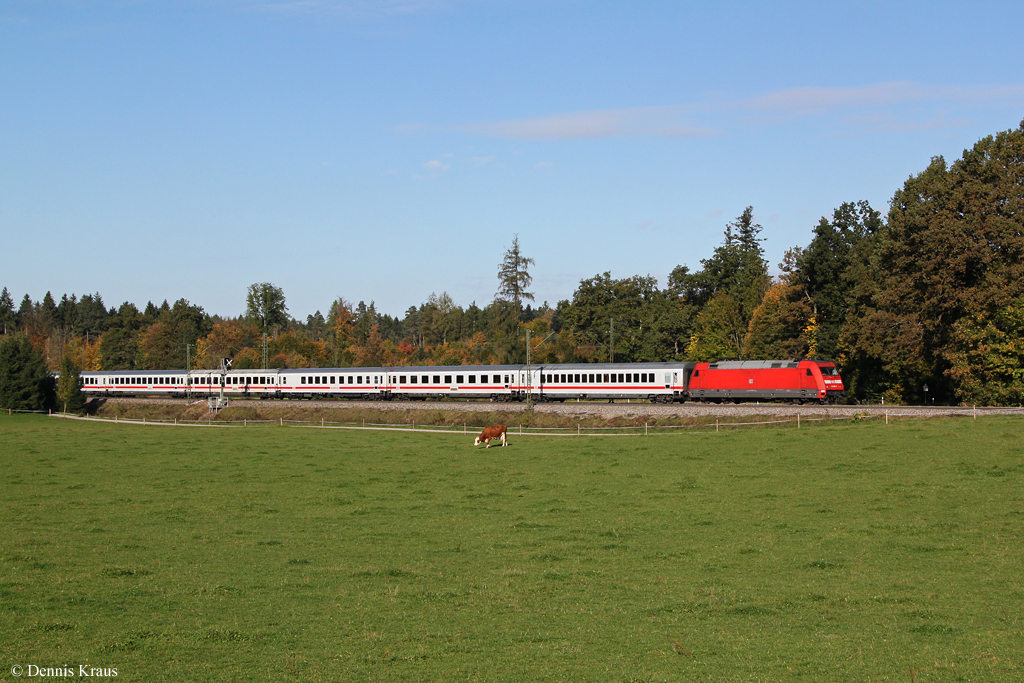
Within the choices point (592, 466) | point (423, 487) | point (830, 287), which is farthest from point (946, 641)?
point (830, 287)

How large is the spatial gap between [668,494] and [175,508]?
15.7 m

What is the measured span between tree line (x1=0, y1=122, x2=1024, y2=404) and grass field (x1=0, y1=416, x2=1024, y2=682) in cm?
2486

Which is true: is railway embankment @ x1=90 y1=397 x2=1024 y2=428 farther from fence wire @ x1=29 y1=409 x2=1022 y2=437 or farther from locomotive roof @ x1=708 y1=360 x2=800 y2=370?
locomotive roof @ x1=708 y1=360 x2=800 y2=370

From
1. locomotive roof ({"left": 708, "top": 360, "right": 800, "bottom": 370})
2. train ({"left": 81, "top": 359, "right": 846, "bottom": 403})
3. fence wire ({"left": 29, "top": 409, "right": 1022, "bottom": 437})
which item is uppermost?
locomotive roof ({"left": 708, "top": 360, "right": 800, "bottom": 370})

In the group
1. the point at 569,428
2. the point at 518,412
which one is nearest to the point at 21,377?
the point at 518,412

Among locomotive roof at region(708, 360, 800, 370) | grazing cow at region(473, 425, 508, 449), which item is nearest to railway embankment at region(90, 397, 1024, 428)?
locomotive roof at region(708, 360, 800, 370)

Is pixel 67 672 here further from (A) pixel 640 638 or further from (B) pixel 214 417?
(B) pixel 214 417

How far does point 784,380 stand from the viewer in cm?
6169

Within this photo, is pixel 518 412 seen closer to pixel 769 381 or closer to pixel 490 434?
pixel 490 434

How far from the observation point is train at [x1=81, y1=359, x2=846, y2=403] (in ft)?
204

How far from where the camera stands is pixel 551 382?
71.6 meters

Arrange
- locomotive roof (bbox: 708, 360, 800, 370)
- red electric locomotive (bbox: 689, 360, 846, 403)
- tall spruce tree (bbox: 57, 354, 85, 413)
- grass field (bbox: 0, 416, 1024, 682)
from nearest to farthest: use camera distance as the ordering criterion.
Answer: grass field (bbox: 0, 416, 1024, 682) → red electric locomotive (bbox: 689, 360, 846, 403) → locomotive roof (bbox: 708, 360, 800, 370) → tall spruce tree (bbox: 57, 354, 85, 413)

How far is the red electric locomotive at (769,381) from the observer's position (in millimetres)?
61188

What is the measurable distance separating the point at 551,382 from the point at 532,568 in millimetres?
54053
